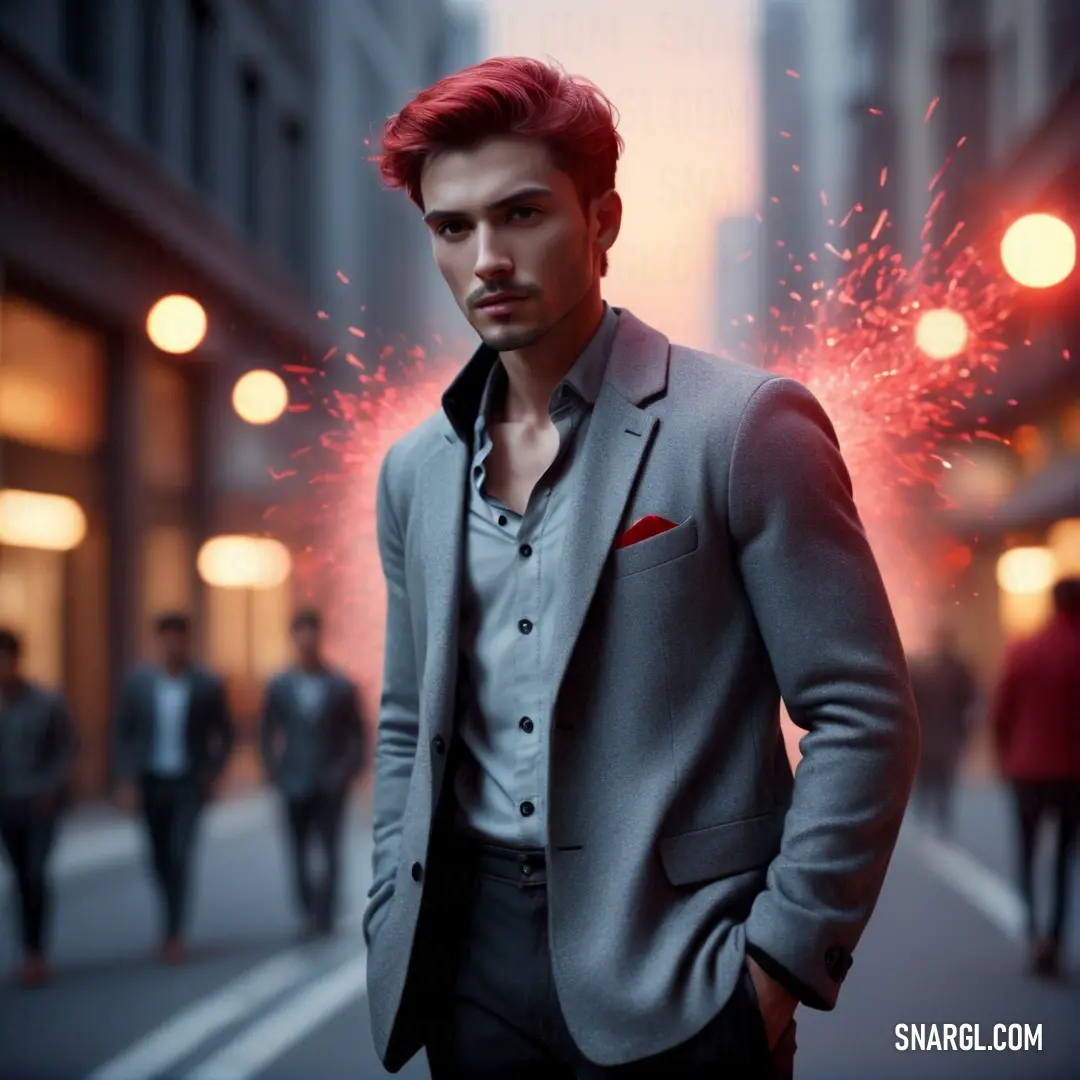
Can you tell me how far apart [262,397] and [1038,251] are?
2089mm

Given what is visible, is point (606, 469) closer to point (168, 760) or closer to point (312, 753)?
point (312, 753)

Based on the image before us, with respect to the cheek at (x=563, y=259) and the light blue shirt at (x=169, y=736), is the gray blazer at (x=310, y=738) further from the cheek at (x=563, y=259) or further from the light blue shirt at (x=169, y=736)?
the cheek at (x=563, y=259)


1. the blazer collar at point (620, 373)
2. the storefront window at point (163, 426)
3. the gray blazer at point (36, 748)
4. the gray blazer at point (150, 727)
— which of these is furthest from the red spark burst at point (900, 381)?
the storefront window at point (163, 426)

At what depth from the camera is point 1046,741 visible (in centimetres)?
603

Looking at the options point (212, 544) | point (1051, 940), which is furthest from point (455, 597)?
point (212, 544)

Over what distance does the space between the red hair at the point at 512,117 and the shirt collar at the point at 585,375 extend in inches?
7.9

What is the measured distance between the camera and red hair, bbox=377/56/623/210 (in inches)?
79.8

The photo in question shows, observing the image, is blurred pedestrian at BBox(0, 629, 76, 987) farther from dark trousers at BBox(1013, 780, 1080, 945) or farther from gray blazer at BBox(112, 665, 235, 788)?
dark trousers at BBox(1013, 780, 1080, 945)

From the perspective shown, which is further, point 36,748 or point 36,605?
point 36,605

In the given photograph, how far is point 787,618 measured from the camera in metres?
1.91

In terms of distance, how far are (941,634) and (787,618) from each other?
644cm

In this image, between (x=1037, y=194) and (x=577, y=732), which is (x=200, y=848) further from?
(x=577, y=732)

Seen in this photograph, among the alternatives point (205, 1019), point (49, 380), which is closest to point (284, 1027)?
point (205, 1019)

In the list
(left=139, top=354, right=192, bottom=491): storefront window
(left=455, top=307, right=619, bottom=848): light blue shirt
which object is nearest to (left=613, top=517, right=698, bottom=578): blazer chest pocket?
(left=455, top=307, right=619, bottom=848): light blue shirt
